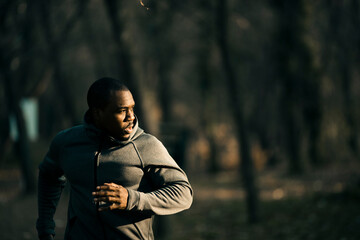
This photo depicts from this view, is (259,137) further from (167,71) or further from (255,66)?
(167,71)

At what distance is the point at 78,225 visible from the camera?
313cm

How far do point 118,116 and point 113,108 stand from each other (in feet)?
0.19

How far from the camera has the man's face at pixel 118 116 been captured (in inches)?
118

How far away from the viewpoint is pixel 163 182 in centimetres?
304

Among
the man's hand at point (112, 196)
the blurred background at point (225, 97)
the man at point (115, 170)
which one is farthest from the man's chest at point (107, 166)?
the blurred background at point (225, 97)

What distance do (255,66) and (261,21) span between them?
375 centimetres

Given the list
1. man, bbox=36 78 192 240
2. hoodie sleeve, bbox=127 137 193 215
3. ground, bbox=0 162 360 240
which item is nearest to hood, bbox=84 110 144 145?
man, bbox=36 78 192 240

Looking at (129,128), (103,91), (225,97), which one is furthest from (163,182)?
(225,97)

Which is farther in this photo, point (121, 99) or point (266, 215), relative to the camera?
point (266, 215)

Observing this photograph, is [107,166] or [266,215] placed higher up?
[107,166]

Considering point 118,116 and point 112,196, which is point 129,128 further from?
point 112,196

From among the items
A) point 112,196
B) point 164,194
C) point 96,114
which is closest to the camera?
point 112,196

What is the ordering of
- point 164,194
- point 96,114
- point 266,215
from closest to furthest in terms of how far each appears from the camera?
point 164,194
point 96,114
point 266,215

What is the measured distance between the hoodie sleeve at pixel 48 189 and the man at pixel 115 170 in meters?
0.20
